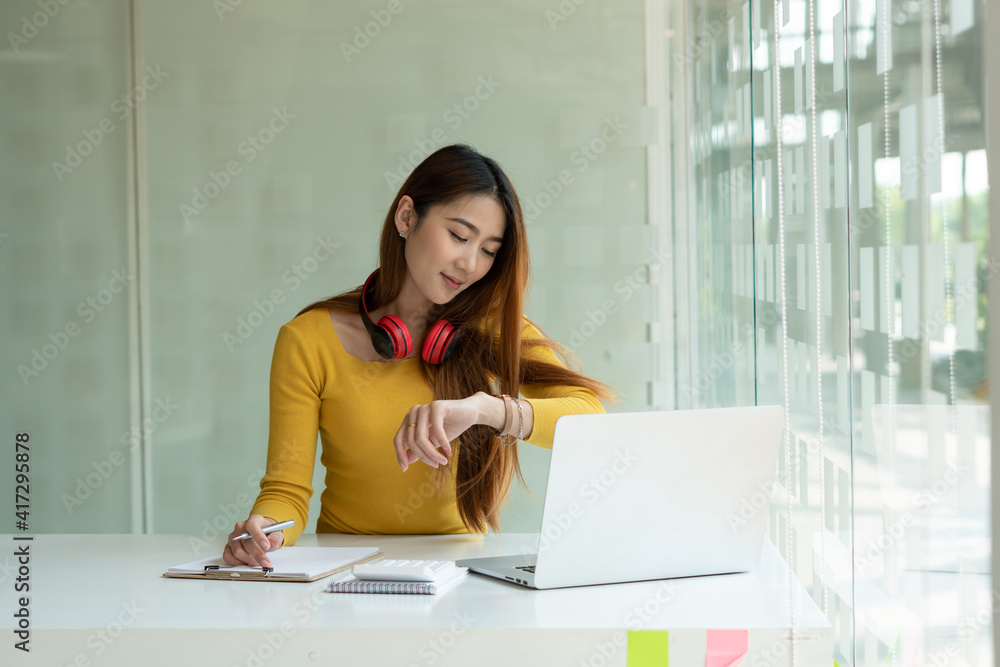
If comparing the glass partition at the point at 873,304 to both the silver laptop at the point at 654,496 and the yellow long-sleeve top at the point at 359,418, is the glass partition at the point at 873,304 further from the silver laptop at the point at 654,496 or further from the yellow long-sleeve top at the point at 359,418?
the yellow long-sleeve top at the point at 359,418

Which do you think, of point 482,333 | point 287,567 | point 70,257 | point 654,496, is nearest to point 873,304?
point 654,496

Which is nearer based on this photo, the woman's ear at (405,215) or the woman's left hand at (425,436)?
the woman's left hand at (425,436)

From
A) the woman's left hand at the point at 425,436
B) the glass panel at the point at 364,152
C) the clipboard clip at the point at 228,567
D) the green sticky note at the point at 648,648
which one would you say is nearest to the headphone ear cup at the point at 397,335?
the woman's left hand at the point at 425,436

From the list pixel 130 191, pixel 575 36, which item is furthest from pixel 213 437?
pixel 575 36

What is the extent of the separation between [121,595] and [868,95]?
3.45ft

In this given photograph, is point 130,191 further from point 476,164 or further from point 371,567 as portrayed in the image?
point 371,567

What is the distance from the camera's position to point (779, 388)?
4.40 feet

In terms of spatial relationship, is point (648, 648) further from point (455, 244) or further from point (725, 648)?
point (455, 244)

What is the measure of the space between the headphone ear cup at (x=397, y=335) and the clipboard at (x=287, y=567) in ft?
1.34

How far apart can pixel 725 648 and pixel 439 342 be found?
0.84 m

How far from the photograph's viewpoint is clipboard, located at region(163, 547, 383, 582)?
1176mm

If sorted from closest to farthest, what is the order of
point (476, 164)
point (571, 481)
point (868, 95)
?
point (868, 95) → point (571, 481) → point (476, 164)

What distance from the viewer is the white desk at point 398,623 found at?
37.4 inches

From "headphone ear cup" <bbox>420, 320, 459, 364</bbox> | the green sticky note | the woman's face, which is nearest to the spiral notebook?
the green sticky note
